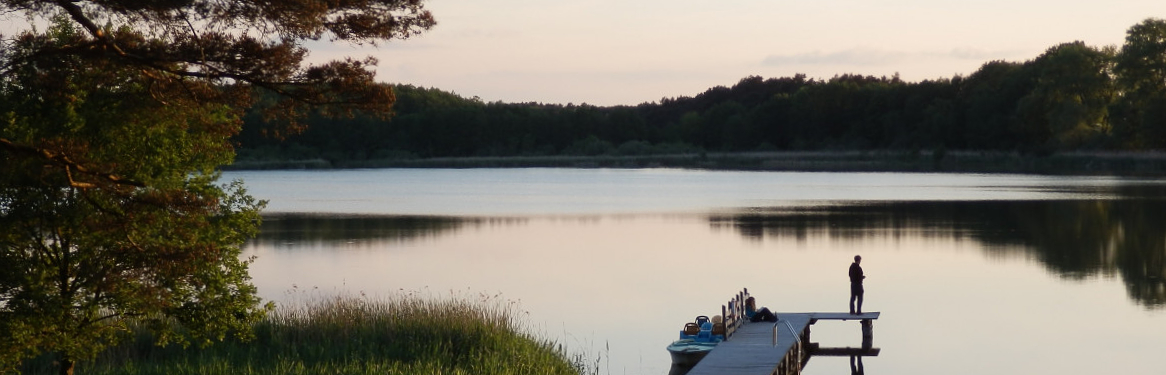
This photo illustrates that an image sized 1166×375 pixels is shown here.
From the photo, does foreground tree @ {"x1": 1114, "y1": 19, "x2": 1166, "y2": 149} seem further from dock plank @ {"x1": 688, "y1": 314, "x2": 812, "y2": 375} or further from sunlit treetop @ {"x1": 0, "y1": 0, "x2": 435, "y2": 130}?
sunlit treetop @ {"x1": 0, "y1": 0, "x2": 435, "y2": 130}

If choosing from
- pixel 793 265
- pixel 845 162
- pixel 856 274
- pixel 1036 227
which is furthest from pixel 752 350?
pixel 845 162

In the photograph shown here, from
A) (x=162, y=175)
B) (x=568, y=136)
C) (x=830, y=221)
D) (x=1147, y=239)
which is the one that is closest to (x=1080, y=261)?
(x=1147, y=239)

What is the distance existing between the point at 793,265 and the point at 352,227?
15.7 m

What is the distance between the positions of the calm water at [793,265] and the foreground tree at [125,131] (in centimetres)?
644

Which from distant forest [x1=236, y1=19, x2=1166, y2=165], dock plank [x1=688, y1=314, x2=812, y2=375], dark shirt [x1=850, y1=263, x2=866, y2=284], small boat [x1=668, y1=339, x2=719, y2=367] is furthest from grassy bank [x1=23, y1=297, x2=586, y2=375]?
distant forest [x1=236, y1=19, x2=1166, y2=165]

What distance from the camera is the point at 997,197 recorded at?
174 ft

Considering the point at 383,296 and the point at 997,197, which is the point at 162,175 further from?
the point at 997,197

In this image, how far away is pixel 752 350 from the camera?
1543 cm

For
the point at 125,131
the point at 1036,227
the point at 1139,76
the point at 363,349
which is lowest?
the point at 1036,227

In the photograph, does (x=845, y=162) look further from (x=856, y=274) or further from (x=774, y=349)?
(x=774, y=349)

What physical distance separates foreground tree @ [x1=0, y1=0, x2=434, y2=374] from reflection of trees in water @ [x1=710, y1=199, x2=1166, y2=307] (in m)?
17.0

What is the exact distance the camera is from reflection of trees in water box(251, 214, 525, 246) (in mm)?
34531

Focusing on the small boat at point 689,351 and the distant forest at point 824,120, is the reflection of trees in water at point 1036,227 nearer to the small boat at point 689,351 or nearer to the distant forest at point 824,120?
the small boat at point 689,351

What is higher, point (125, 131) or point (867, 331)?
point (125, 131)
